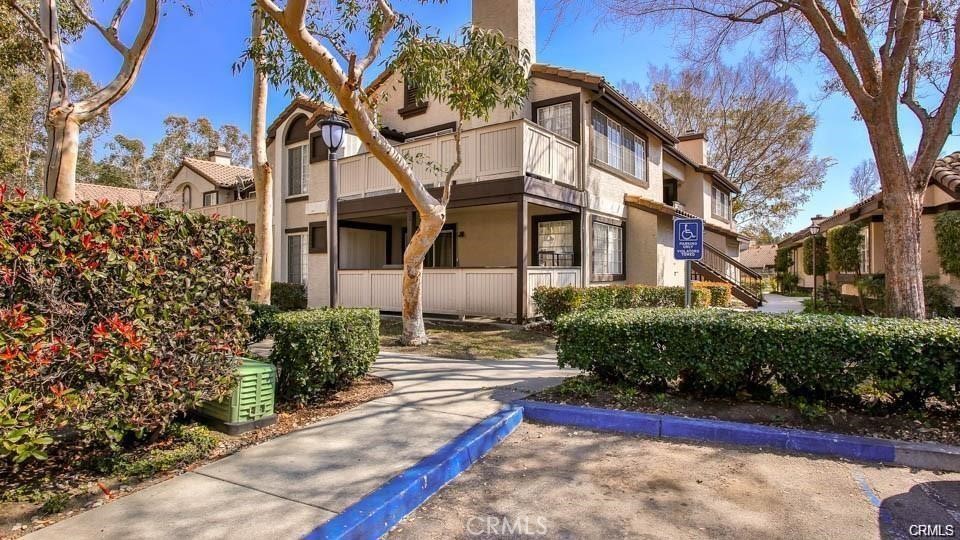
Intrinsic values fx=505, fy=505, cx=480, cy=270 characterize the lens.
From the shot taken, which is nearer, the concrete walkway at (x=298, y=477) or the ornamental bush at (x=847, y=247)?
the concrete walkway at (x=298, y=477)

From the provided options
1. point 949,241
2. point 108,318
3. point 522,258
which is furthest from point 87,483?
point 949,241

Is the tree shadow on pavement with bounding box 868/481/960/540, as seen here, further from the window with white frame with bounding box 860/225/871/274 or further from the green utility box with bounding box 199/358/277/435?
the window with white frame with bounding box 860/225/871/274

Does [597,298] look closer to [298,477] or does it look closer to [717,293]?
[717,293]

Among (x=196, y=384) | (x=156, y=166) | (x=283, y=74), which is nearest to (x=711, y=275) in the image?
(x=283, y=74)

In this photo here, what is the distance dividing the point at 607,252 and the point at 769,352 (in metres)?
10.7

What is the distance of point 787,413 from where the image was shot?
16.6 feet

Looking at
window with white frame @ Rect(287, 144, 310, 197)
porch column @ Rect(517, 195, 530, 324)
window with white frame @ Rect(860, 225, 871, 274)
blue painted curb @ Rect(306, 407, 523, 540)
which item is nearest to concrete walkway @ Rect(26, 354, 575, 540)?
blue painted curb @ Rect(306, 407, 523, 540)

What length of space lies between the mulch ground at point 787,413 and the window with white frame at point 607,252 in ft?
30.0

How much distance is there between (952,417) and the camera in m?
4.76

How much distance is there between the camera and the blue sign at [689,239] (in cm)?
761

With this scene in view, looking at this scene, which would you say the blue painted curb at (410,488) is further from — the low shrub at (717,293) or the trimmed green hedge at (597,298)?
the low shrub at (717,293)

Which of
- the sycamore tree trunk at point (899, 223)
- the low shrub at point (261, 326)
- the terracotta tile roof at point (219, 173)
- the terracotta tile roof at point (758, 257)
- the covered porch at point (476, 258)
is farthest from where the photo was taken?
the terracotta tile roof at point (758, 257)

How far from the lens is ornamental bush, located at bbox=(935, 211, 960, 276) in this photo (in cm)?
1091

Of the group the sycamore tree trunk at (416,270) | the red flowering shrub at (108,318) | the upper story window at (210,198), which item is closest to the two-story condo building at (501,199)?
the sycamore tree trunk at (416,270)
